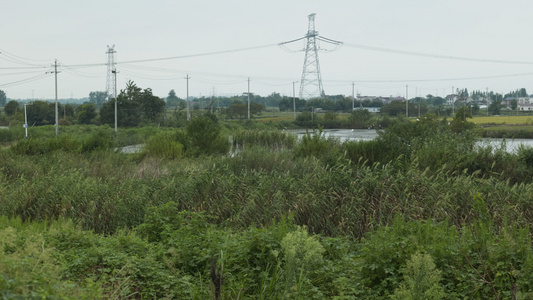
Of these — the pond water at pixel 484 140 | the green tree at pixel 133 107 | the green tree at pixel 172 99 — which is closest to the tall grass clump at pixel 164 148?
the pond water at pixel 484 140

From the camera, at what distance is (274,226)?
6105 millimetres

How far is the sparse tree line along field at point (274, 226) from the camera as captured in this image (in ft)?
14.8

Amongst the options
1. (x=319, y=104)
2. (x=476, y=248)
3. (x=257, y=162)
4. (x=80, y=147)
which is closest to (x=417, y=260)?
(x=476, y=248)

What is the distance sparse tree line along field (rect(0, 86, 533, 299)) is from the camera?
4.50 meters

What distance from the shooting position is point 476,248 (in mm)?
5117

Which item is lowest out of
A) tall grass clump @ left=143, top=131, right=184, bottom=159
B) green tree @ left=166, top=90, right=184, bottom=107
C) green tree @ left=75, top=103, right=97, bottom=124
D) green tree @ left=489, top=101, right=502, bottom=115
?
tall grass clump @ left=143, top=131, right=184, bottom=159

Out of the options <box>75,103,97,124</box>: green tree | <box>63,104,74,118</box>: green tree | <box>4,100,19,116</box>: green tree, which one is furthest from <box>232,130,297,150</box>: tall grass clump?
<box>4,100,19,116</box>: green tree

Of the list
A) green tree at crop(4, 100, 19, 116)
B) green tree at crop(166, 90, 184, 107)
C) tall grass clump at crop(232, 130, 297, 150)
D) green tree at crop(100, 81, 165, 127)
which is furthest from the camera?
green tree at crop(166, 90, 184, 107)

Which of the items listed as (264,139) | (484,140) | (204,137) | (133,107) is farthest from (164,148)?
(133,107)

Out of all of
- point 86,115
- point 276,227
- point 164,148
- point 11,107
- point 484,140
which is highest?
point 11,107

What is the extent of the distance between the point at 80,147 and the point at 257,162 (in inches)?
348

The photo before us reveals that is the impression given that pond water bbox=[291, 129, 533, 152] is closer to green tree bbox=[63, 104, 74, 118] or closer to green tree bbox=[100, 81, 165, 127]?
green tree bbox=[100, 81, 165, 127]

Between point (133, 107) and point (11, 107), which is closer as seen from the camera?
point (133, 107)

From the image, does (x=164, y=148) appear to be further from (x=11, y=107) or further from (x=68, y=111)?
(x=11, y=107)
